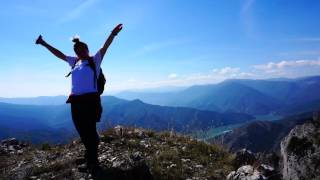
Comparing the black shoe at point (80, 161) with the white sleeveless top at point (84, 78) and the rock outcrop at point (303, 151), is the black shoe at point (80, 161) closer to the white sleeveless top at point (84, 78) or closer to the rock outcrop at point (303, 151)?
the white sleeveless top at point (84, 78)

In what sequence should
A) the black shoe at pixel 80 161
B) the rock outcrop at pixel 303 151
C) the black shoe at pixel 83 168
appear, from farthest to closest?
the black shoe at pixel 80 161
the black shoe at pixel 83 168
the rock outcrop at pixel 303 151

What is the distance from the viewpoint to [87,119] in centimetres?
676

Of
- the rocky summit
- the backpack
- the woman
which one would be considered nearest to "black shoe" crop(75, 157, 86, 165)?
→ the rocky summit

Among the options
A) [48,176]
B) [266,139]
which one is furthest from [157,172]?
[266,139]


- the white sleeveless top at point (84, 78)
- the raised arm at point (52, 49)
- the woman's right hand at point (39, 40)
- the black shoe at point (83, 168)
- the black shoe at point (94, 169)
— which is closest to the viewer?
the white sleeveless top at point (84, 78)

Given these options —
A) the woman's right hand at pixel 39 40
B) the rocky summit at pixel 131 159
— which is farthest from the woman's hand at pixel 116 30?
the rocky summit at pixel 131 159

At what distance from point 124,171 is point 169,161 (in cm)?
182

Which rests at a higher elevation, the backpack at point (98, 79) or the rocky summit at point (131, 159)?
the backpack at point (98, 79)

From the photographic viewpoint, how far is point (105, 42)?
6.81 m

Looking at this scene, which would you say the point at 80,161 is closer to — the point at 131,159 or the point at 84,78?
the point at 131,159

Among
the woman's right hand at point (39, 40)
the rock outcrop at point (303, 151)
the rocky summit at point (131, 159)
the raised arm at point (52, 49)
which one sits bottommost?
the rocky summit at point (131, 159)

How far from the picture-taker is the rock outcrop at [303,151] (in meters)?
4.68

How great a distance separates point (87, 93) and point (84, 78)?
0.28 meters

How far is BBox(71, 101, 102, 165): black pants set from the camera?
672 cm
